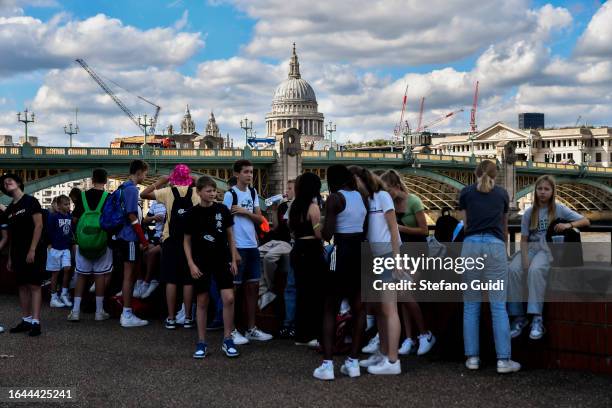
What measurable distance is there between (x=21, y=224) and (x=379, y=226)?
4.62 metres

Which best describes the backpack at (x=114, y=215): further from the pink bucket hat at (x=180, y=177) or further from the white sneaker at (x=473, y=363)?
the white sneaker at (x=473, y=363)

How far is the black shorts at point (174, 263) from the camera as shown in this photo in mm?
9438

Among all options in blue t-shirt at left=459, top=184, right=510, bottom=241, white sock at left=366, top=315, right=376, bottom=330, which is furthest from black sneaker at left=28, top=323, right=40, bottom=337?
blue t-shirt at left=459, top=184, right=510, bottom=241

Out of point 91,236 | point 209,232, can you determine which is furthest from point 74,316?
point 209,232

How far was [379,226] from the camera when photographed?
734 cm

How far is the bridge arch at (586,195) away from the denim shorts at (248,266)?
7370cm

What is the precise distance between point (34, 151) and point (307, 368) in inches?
1540

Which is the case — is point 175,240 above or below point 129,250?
above

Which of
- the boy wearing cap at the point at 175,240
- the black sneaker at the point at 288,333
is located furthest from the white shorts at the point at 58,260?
the black sneaker at the point at 288,333

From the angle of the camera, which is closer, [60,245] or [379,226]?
[379,226]

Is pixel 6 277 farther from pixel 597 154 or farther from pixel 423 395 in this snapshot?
pixel 597 154

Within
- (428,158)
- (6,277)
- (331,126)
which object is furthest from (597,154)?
(6,277)

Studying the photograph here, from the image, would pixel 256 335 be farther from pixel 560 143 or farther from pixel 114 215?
pixel 560 143

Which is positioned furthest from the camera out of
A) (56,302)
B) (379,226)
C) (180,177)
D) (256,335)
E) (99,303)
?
(56,302)
